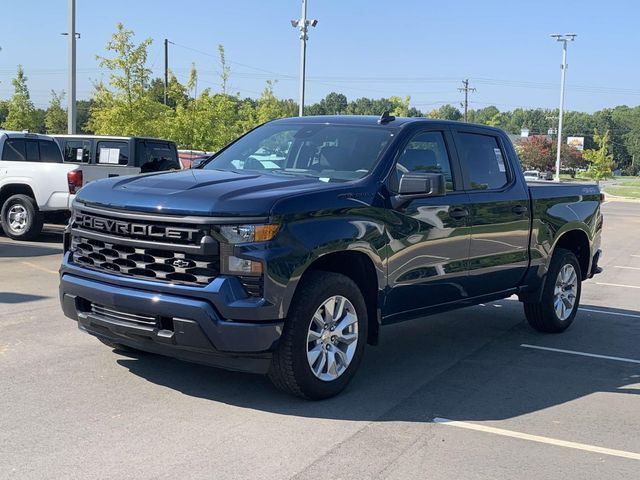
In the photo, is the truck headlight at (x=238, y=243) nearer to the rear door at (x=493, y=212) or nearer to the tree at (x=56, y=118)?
the rear door at (x=493, y=212)

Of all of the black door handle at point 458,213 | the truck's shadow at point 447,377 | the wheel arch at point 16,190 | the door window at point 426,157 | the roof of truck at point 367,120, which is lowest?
the truck's shadow at point 447,377

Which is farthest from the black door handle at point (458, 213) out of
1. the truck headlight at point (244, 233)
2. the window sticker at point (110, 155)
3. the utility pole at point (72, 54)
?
the utility pole at point (72, 54)

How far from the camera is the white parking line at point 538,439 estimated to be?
14.8 ft

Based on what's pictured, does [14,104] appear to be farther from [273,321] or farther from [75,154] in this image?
Result: [273,321]

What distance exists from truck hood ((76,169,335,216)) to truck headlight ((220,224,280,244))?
0.08 meters

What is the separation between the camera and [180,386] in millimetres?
5281

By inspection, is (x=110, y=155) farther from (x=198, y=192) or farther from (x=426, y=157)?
(x=198, y=192)

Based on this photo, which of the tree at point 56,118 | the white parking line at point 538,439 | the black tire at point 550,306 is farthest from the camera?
the tree at point 56,118

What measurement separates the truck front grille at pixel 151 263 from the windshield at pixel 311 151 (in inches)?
53.7

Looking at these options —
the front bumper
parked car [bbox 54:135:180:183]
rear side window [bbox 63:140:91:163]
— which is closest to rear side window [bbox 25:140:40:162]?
parked car [bbox 54:135:180:183]

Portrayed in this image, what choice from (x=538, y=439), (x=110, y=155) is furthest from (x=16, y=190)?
(x=538, y=439)

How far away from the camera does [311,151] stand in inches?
239

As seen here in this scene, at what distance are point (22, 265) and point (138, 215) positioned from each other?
255 inches

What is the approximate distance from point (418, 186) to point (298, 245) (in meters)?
1.20
